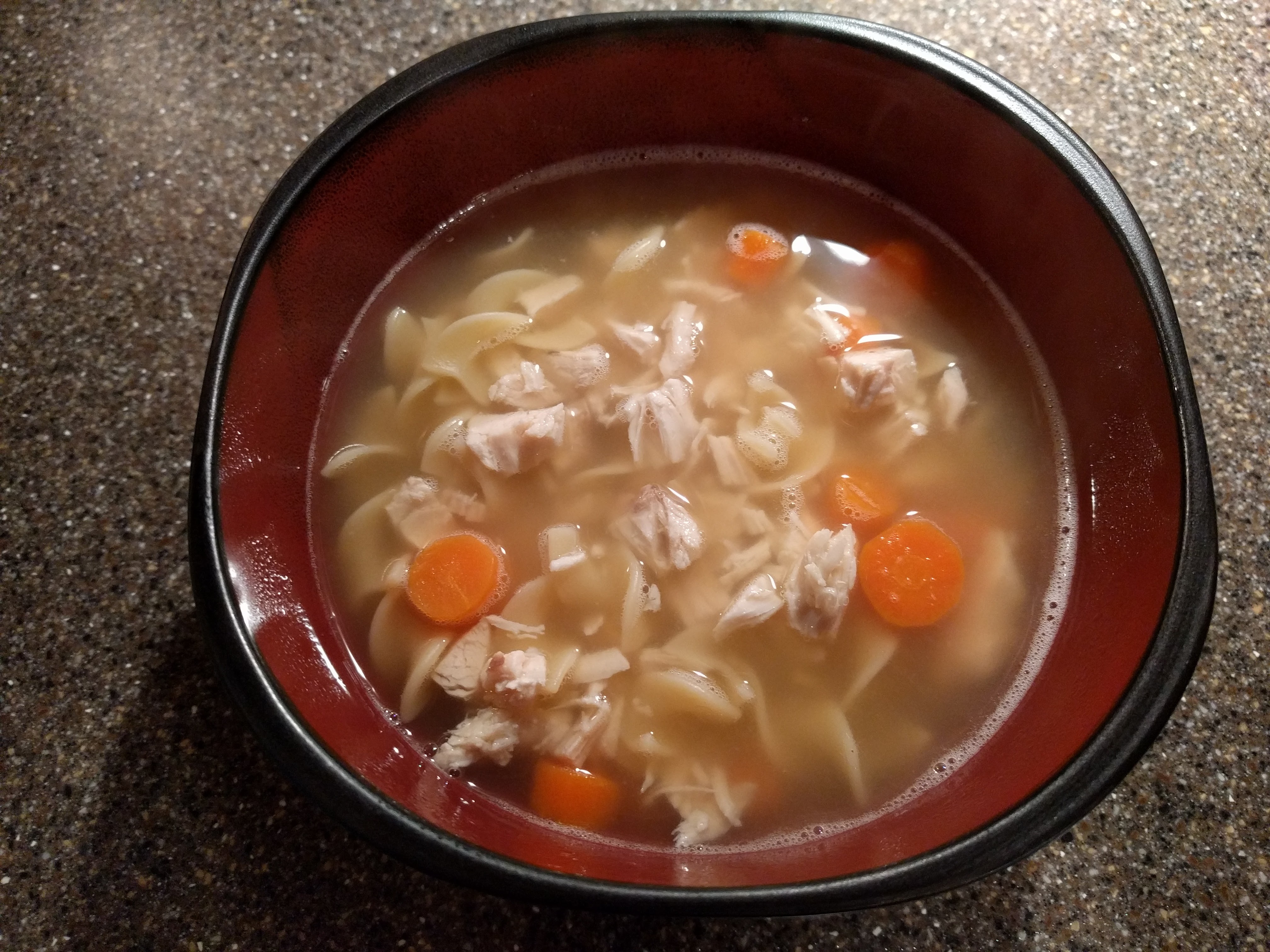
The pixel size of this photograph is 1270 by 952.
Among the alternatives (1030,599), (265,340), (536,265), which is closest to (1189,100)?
(1030,599)

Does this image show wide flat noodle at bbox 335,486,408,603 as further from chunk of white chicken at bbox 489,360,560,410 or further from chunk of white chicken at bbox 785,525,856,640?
chunk of white chicken at bbox 785,525,856,640

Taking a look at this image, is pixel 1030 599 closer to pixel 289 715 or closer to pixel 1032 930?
pixel 1032 930

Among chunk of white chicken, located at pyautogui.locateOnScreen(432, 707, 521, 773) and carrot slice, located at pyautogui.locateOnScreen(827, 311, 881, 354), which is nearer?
chunk of white chicken, located at pyautogui.locateOnScreen(432, 707, 521, 773)

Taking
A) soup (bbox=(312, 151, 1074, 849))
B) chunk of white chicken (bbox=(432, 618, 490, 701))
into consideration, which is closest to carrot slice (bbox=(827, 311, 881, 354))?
soup (bbox=(312, 151, 1074, 849))

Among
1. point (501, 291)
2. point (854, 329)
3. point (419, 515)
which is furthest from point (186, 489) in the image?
point (854, 329)

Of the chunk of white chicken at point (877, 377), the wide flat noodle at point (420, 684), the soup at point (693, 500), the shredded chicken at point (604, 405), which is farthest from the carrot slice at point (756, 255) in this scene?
the wide flat noodle at point (420, 684)

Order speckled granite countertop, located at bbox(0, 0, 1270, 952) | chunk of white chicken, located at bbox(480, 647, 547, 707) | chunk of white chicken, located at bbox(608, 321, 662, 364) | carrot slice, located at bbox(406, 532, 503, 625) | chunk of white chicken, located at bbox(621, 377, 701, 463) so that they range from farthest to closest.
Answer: chunk of white chicken, located at bbox(608, 321, 662, 364) → chunk of white chicken, located at bbox(621, 377, 701, 463) → carrot slice, located at bbox(406, 532, 503, 625) → chunk of white chicken, located at bbox(480, 647, 547, 707) → speckled granite countertop, located at bbox(0, 0, 1270, 952)
